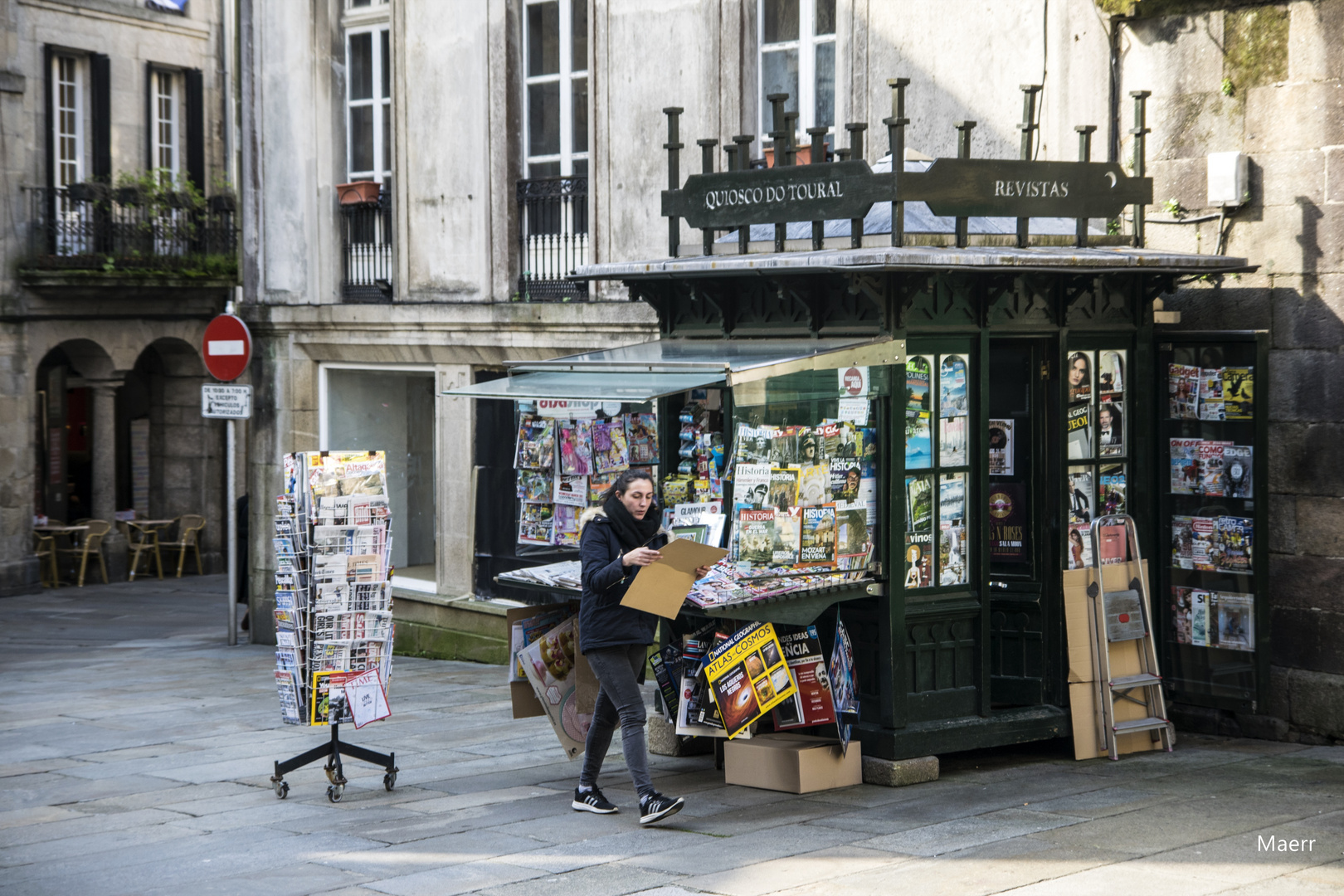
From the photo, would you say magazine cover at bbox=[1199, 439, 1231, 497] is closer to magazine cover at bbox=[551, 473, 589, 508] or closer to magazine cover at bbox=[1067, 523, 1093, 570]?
magazine cover at bbox=[1067, 523, 1093, 570]

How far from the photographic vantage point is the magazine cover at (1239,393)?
9609 mm

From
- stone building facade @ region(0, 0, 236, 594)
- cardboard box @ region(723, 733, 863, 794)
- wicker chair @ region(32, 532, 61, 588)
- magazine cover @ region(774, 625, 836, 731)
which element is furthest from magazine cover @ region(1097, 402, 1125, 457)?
wicker chair @ region(32, 532, 61, 588)

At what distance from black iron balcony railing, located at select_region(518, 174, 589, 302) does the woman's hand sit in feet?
19.6

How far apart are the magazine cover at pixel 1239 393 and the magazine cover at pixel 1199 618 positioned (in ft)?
3.62

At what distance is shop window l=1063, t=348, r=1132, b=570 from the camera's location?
30.9ft

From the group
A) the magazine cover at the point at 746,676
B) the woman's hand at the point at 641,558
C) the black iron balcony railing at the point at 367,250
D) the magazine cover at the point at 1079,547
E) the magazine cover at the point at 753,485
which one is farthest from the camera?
the black iron balcony railing at the point at 367,250

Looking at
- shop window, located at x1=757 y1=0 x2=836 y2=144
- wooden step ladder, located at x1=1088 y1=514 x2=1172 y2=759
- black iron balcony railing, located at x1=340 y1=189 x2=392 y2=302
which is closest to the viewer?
wooden step ladder, located at x1=1088 y1=514 x2=1172 y2=759

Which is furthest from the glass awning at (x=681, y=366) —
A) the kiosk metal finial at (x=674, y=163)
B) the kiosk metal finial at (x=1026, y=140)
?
the kiosk metal finial at (x=1026, y=140)

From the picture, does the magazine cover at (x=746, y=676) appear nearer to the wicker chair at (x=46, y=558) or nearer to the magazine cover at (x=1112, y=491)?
the magazine cover at (x=1112, y=491)

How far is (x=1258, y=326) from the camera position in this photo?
974 cm

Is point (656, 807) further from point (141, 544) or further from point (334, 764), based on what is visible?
point (141, 544)

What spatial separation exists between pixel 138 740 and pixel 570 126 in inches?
244

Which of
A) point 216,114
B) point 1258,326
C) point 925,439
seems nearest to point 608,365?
point 925,439

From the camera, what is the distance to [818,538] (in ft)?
28.5
